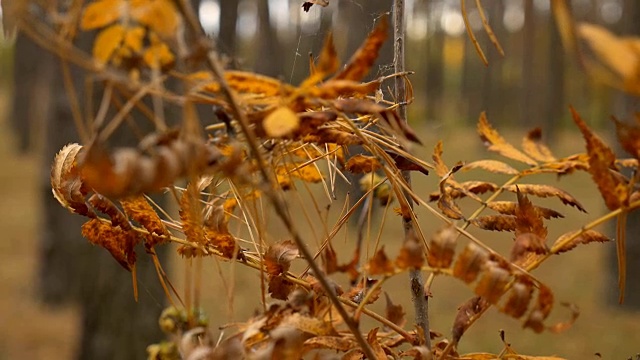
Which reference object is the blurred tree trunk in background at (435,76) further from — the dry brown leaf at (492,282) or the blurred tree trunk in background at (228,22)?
the dry brown leaf at (492,282)

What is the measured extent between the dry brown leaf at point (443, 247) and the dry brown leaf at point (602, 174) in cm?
10

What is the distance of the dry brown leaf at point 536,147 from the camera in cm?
68

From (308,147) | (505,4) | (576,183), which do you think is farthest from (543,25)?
(308,147)

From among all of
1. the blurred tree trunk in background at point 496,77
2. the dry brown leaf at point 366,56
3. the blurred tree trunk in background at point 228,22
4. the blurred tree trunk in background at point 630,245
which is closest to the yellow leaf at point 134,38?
the dry brown leaf at point 366,56

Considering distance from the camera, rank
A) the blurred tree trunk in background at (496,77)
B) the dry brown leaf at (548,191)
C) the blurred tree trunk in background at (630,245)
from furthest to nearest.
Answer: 1. the blurred tree trunk in background at (496,77)
2. the blurred tree trunk in background at (630,245)
3. the dry brown leaf at (548,191)

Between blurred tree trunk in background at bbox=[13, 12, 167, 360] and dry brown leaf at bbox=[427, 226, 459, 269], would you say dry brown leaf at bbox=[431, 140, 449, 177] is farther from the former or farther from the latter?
blurred tree trunk in background at bbox=[13, 12, 167, 360]

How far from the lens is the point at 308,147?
2.36 ft

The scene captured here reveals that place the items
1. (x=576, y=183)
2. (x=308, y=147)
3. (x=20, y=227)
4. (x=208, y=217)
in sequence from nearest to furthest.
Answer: (x=208, y=217), (x=308, y=147), (x=20, y=227), (x=576, y=183)

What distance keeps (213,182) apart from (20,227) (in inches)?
366

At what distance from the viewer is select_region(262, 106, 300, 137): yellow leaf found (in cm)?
42

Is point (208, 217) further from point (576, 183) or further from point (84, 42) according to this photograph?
point (576, 183)

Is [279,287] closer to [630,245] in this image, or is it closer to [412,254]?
[412,254]

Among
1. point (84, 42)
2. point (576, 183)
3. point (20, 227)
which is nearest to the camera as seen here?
point (84, 42)

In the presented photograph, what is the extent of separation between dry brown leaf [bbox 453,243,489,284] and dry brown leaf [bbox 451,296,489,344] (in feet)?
0.24
